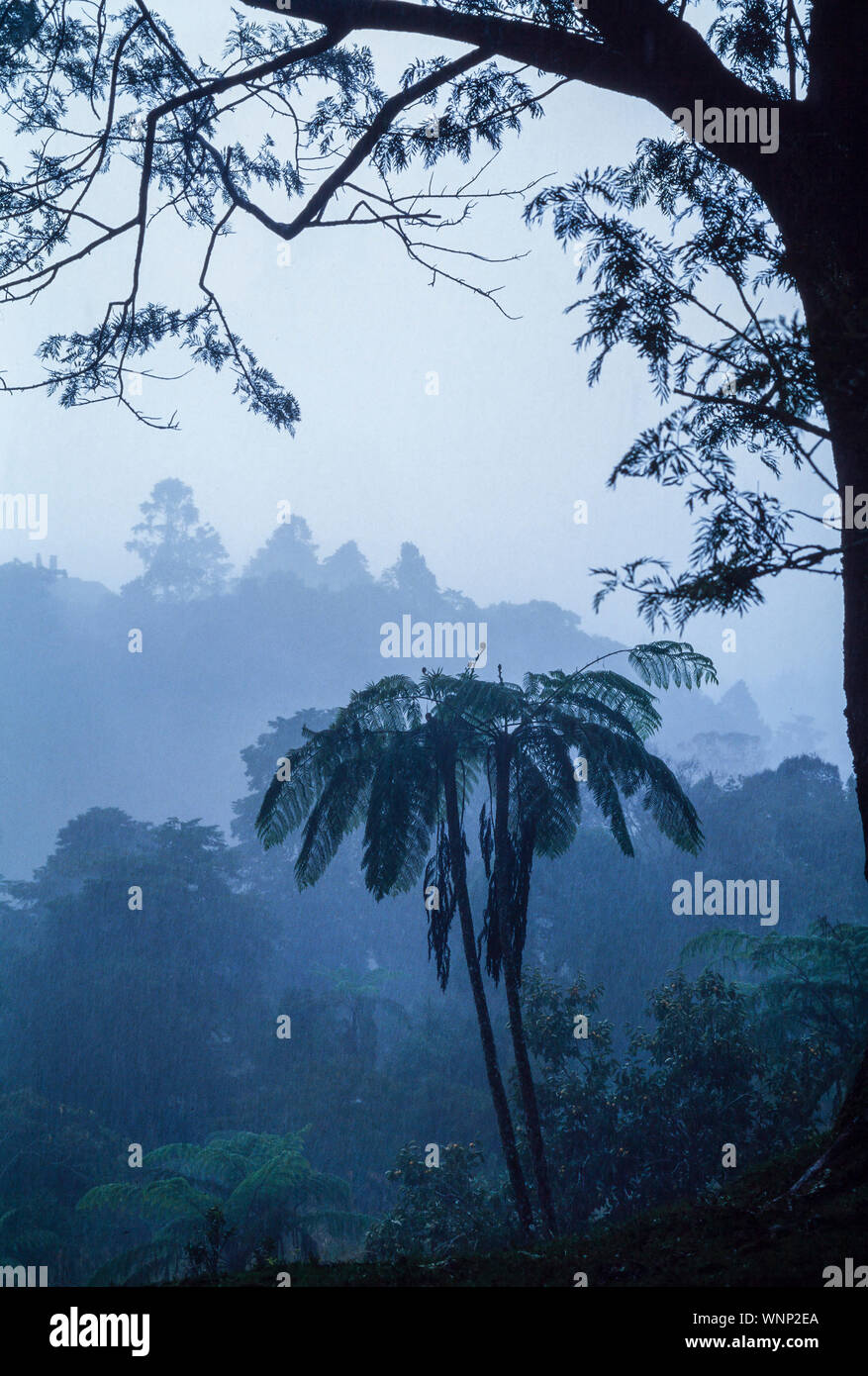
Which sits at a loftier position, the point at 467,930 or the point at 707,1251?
the point at 467,930

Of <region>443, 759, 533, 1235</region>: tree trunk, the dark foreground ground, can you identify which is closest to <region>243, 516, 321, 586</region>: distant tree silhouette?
<region>443, 759, 533, 1235</region>: tree trunk

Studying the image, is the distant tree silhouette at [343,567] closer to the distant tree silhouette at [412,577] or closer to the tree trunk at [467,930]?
the distant tree silhouette at [412,577]

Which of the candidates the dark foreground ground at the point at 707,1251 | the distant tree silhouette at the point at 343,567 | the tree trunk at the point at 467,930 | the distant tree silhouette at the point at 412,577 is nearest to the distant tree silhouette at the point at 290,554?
the distant tree silhouette at the point at 343,567

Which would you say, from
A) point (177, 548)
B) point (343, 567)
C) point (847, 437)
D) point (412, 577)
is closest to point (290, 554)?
point (343, 567)

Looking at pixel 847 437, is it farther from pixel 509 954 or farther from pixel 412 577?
pixel 412 577

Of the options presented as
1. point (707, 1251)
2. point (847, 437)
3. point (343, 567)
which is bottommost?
point (707, 1251)

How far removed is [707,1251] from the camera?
4.09 metres

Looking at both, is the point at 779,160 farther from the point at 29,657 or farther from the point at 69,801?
the point at 29,657

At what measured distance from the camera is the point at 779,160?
491 centimetres

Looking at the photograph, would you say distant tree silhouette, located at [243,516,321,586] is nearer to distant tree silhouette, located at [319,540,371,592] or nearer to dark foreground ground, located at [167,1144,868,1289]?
distant tree silhouette, located at [319,540,371,592]

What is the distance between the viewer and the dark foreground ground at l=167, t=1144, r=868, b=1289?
3.70m

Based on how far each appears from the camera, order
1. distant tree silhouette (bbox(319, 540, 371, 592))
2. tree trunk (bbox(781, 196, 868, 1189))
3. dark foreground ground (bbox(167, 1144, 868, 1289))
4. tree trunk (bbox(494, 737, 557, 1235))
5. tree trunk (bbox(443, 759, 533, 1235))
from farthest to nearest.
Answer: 1. distant tree silhouette (bbox(319, 540, 371, 592))
2. tree trunk (bbox(443, 759, 533, 1235))
3. tree trunk (bbox(494, 737, 557, 1235))
4. tree trunk (bbox(781, 196, 868, 1189))
5. dark foreground ground (bbox(167, 1144, 868, 1289))
